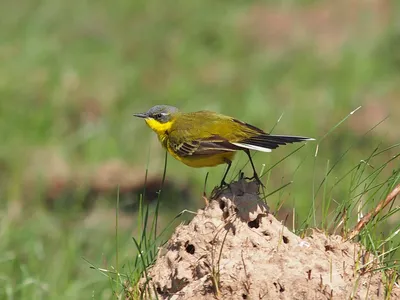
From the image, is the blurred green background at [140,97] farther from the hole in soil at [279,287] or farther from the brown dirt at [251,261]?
the hole in soil at [279,287]

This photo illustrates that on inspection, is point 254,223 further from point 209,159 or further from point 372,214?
point 209,159

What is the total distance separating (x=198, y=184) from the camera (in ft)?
40.3

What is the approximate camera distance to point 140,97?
15406 mm

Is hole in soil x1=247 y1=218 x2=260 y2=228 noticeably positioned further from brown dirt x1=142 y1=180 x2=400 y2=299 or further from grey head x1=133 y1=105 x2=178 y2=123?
grey head x1=133 y1=105 x2=178 y2=123

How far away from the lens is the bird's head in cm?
632

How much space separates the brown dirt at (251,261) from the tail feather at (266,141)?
628 mm

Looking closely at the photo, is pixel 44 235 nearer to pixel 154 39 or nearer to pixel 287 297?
pixel 287 297

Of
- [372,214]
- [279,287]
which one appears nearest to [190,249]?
[279,287]

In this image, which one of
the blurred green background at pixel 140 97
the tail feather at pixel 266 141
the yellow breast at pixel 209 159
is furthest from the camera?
the blurred green background at pixel 140 97

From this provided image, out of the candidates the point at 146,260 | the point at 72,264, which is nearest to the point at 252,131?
the point at 146,260

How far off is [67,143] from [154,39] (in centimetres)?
503

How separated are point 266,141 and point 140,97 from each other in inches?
390

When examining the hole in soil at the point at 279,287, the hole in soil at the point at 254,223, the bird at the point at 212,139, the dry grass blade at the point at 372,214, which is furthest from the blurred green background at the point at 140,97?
the hole in soil at the point at 279,287

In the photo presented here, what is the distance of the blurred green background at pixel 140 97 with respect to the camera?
10625 mm
